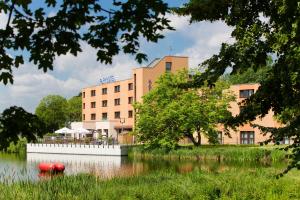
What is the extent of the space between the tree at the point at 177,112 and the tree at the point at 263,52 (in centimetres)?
3287

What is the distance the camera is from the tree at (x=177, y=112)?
1827 inches

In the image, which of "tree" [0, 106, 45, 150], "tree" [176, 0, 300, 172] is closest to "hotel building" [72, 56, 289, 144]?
"tree" [176, 0, 300, 172]

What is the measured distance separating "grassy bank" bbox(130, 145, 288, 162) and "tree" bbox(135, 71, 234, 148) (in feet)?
3.73

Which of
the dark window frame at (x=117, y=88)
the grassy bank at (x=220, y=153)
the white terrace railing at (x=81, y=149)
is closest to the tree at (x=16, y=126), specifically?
the grassy bank at (x=220, y=153)

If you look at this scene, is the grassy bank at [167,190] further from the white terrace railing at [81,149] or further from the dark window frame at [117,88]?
the dark window frame at [117,88]

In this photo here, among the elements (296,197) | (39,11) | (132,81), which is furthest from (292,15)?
(132,81)

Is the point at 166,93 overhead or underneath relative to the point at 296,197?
overhead

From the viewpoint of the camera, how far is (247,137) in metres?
55.7

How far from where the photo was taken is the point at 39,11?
14.4 ft

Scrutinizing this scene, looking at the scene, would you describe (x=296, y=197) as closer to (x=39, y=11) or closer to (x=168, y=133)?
(x=39, y=11)

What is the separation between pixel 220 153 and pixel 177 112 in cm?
740

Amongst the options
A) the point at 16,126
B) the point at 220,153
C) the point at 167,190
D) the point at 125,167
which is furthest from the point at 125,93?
the point at 16,126

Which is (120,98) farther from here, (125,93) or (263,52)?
(263,52)

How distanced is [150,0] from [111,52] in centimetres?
70
